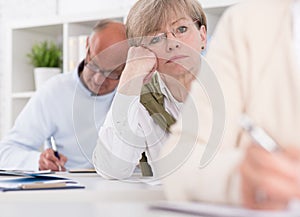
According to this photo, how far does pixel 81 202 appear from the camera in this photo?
103cm

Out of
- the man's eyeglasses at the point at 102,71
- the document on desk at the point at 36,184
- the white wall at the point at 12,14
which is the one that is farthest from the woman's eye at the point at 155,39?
the white wall at the point at 12,14

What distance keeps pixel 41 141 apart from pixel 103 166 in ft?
3.93

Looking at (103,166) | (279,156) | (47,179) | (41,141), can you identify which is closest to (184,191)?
(279,156)

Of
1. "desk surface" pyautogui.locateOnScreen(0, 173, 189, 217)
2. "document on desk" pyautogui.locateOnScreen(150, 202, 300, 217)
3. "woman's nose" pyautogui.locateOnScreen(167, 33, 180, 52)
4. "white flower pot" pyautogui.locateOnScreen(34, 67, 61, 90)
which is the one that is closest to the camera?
"document on desk" pyautogui.locateOnScreen(150, 202, 300, 217)

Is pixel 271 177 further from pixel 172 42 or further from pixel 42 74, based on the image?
pixel 42 74

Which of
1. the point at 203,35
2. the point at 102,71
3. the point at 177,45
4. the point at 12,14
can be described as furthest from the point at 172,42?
the point at 12,14

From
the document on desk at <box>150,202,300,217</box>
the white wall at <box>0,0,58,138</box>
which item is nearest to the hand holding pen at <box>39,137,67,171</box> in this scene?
the document on desk at <box>150,202,300,217</box>

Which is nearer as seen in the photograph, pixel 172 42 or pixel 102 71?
pixel 172 42

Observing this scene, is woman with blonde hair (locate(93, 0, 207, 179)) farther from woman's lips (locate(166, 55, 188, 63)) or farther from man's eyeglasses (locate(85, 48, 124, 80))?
man's eyeglasses (locate(85, 48, 124, 80))

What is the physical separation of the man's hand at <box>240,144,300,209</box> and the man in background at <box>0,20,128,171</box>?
166 centimetres

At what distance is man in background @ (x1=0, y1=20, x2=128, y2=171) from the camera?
2459 mm

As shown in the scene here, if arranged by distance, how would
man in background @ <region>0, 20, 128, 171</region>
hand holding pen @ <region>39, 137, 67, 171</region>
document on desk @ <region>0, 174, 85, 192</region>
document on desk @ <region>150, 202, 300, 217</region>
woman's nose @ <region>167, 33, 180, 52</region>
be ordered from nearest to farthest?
document on desk @ <region>150, 202, 300, 217</region> < document on desk @ <region>0, 174, 85, 192</region> < woman's nose @ <region>167, 33, 180, 52</region> < hand holding pen @ <region>39, 137, 67, 171</region> < man in background @ <region>0, 20, 128, 171</region>

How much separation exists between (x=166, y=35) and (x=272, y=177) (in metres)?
0.82

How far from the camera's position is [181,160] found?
0.92m
